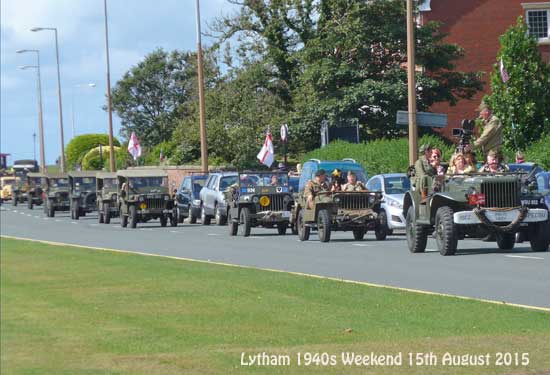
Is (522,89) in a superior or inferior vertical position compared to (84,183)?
superior

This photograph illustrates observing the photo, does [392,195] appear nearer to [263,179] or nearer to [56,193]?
[263,179]

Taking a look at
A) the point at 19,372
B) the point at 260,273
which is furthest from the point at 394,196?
the point at 19,372

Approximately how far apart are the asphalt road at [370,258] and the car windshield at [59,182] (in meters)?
21.0

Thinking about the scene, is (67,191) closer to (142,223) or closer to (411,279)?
(142,223)

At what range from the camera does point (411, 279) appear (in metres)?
18.8

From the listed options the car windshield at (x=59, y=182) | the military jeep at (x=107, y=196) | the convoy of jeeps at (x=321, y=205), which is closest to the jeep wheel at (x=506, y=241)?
the convoy of jeeps at (x=321, y=205)

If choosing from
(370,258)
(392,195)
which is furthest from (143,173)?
(370,258)

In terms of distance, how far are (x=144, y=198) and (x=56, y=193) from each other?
57.7ft

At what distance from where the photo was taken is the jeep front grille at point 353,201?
99.1 feet

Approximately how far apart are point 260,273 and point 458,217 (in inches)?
162

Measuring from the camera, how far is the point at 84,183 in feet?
185

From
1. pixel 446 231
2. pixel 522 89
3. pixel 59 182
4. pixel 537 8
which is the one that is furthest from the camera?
pixel 537 8

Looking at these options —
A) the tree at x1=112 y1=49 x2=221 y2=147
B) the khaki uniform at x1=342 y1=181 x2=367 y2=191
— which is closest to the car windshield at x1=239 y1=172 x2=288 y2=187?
the khaki uniform at x1=342 y1=181 x2=367 y2=191

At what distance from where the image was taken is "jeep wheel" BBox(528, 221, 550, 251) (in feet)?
76.7
